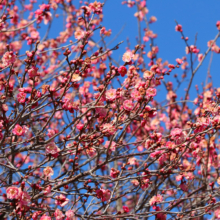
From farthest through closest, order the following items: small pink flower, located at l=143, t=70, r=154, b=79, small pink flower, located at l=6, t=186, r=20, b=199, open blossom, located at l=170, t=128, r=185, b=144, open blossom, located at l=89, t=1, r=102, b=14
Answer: open blossom, located at l=89, t=1, r=102, b=14 → small pink flower, located at l=143, t=70, r=154, b=79 → open blossom, located at l=170, t=128, r=185, b=144 → small pink flower, located at l=6, t=186, r=20, b=199

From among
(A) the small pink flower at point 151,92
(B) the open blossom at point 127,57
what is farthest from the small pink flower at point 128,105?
(B) the open blossom at point 127,57

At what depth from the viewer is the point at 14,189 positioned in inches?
121

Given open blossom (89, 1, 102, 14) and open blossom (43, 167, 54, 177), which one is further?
open blossom (89, 1, 102, 14)

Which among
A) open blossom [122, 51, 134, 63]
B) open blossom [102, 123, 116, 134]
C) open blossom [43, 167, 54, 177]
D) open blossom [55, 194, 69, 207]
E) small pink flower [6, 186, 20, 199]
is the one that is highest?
open blossom [122, 51, 134, 63]

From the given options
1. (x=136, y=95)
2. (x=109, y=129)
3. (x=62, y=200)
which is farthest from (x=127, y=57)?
(x=62, y=200)

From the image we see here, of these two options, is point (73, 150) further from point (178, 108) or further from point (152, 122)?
point (178, 108)

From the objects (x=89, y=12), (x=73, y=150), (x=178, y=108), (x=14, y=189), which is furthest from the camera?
(x=178, y=108)

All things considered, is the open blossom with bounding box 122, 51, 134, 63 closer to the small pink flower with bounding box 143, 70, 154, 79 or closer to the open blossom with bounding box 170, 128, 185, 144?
the small pink flower with bounding box 143, 70, 154, 79

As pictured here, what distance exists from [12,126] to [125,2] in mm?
6488

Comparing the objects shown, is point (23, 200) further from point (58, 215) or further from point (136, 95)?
point (136, 95)

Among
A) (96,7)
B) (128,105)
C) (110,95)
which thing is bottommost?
(128,105)

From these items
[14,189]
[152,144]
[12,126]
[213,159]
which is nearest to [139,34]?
[213,159]

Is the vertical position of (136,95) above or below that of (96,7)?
below

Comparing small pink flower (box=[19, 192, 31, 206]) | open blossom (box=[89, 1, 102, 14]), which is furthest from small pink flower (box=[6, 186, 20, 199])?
open blossom (box=[89, 1, 102, 14])
